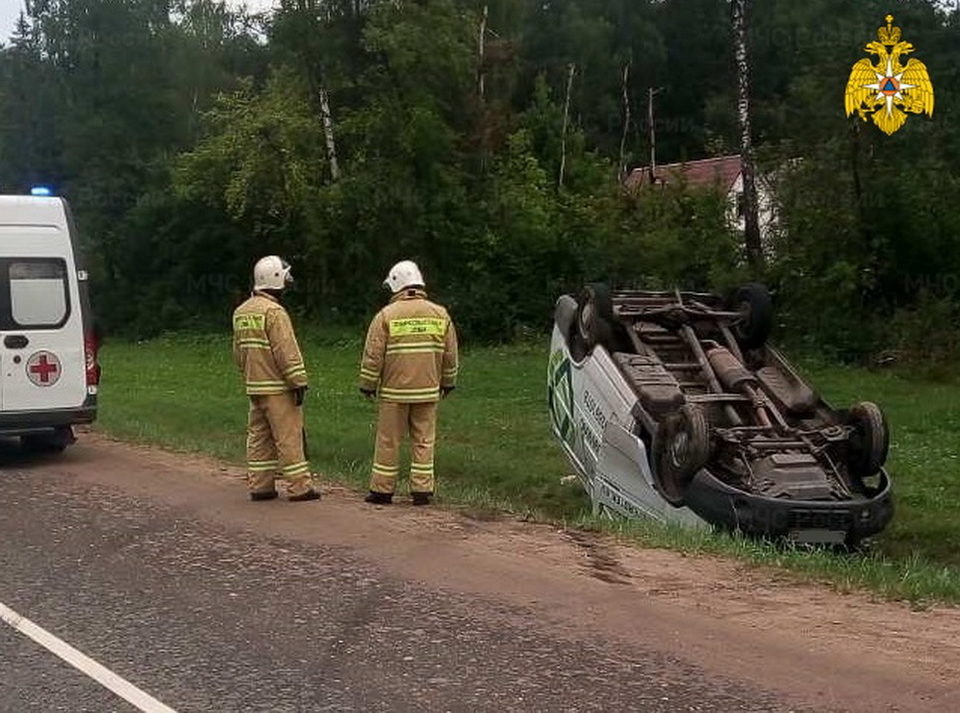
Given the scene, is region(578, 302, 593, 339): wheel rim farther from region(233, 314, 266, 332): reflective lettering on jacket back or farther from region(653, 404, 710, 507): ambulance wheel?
region(233, 314, 266, 332): reflective lettering on jacket back

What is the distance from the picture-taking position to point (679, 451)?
29.7 feet

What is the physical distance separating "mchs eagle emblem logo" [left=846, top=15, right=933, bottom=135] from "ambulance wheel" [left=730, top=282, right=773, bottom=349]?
1345 cm

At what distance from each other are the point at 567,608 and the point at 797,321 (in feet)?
62.1

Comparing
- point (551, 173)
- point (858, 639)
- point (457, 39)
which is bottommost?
point (858, 639)

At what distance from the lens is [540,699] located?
509 cm

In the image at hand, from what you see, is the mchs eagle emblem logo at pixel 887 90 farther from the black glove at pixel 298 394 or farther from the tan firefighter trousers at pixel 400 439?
the black glove at pixel 298 394

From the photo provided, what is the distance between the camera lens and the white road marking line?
508 cm

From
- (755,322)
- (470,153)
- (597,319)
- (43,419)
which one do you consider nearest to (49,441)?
(43,419)

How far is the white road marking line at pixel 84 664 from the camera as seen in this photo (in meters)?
5.08

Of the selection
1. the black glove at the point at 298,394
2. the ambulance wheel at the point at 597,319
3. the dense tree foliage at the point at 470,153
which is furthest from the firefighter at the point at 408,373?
the dense tree foliage at the point at 470,153

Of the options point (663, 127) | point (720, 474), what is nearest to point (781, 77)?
point (663, 127)

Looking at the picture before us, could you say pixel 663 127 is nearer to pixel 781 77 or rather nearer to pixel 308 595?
pixel 781 77

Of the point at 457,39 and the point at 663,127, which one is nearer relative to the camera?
the point at 457,39

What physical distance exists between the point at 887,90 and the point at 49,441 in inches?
657
